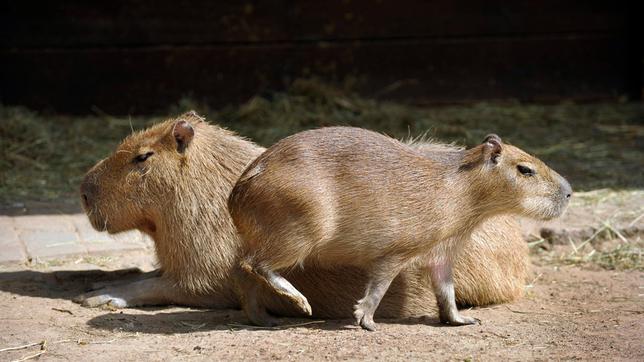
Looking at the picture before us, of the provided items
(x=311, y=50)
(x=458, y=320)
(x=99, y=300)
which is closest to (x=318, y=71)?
(x=311, y=50)

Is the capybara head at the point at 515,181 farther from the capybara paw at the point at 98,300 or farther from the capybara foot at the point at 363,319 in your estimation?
the capybara paw at the point at 98,300

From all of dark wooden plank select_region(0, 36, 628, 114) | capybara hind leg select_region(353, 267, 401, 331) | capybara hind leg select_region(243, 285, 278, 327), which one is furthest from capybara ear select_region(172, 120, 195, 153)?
dark wooden plank select_region(0, 36, 628, 114)

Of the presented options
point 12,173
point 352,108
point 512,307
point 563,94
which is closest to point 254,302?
point 512,307

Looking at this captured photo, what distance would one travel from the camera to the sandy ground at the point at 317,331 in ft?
12.8

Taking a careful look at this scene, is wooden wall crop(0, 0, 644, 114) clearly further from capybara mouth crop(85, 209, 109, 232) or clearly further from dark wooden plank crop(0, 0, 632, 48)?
capybara mouth crop(85, 209, 109, 232)

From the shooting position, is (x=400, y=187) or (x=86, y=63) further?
(x=86, y=63)

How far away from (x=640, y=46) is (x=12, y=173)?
226 inches

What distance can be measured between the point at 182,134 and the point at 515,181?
1.52 metres

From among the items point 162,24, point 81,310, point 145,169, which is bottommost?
point 81,310

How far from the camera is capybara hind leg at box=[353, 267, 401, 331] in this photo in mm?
4211

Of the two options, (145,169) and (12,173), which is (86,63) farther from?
(145,169)

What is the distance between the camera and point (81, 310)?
4660 mm

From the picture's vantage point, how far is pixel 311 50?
899cm

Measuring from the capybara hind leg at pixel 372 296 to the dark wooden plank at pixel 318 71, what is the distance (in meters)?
4.94
